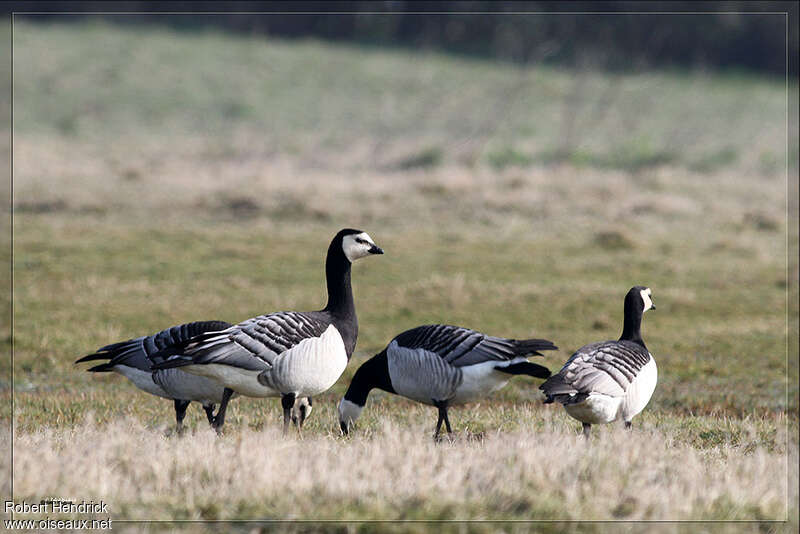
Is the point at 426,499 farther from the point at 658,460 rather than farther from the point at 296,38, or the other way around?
the point at 296,38

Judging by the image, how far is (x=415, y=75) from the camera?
218ft

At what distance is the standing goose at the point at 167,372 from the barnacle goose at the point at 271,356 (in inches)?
18.0

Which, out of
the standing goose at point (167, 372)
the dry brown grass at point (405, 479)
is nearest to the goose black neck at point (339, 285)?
the standing goose at point (167, 372)

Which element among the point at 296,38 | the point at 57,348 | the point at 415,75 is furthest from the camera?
the point at 296,38

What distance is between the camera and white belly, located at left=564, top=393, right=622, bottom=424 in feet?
29.3

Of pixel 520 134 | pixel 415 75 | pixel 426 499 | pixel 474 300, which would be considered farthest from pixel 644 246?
pixel 415 75

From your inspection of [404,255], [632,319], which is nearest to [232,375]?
[632,319]

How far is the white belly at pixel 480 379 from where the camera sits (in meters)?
9.52

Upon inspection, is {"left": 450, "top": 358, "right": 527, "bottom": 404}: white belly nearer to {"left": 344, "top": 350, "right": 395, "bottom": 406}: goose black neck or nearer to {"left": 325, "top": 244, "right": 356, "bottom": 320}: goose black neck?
{"left": 344, "top": 350, "right": 395, "bottom": 406}: goose black neck

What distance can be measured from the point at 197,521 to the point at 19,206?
2816cm

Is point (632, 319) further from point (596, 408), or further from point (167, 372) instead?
point (167, 372)

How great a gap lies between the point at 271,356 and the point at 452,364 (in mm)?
1792

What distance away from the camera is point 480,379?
Answer: 9633 millimetres

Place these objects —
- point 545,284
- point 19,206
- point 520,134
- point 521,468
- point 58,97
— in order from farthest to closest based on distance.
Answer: point 58,97 < point 520,134 < point 19,206 < point 545,284 < point 521,468
